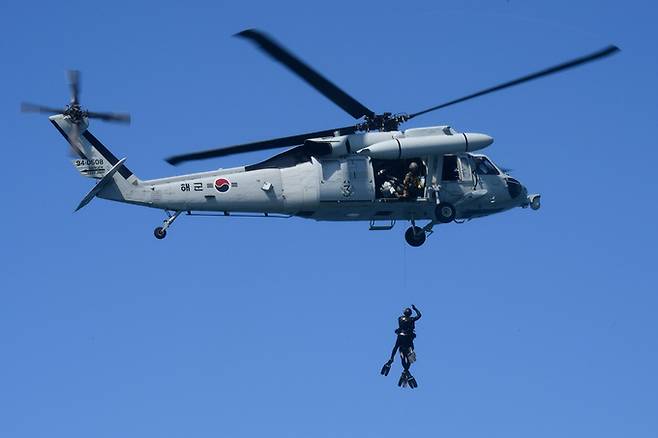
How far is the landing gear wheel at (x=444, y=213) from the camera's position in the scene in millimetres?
33719

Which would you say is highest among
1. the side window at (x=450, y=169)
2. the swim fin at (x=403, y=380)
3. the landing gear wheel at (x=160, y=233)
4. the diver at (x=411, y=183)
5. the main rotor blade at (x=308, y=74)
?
the main rotor blade at (x=308, y=74)

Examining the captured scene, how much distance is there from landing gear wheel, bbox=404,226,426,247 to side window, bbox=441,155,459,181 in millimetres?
1620

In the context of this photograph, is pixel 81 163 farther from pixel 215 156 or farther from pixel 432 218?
pixel 432 218

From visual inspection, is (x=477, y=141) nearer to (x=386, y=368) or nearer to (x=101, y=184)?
(x=386, y=368)

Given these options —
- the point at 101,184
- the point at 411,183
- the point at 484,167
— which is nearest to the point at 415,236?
the point at 411,183

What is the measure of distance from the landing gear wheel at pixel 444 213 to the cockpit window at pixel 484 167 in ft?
5.00

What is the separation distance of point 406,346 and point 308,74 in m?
7.22

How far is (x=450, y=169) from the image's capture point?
34062 mm

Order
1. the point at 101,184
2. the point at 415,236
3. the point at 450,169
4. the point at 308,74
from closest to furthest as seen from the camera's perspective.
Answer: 1. the point at 308,74
2. the point at 101,184
3. the point at 450,169
4. the point at 415,236

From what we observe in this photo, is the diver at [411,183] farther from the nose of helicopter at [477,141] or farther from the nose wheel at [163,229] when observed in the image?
the nose wheel at [163,229]

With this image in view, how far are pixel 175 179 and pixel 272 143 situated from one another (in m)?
2.70

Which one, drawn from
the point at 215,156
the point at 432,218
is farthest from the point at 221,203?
the point at 432,218

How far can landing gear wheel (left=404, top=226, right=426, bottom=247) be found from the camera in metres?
34.4

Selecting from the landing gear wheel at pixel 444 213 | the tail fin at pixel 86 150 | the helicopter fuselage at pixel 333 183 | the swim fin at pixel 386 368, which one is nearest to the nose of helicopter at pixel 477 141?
the helicopter fuselage at pixel 333 183
